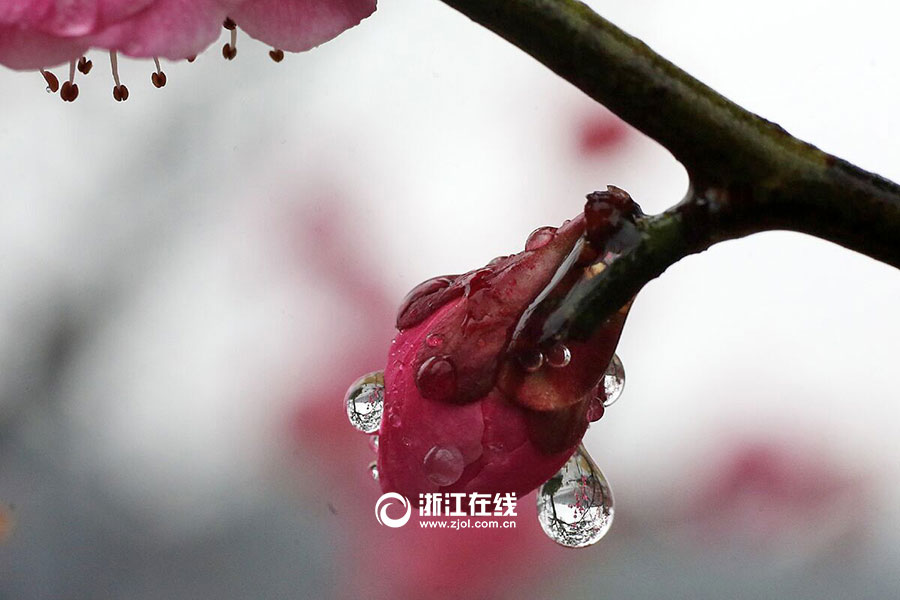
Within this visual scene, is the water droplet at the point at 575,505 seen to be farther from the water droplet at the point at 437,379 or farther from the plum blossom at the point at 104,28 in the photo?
the plum blossom at the point at 104,28

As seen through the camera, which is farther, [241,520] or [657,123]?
[241,520]

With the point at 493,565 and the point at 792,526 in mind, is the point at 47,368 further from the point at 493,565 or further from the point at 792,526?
the point at 792,526

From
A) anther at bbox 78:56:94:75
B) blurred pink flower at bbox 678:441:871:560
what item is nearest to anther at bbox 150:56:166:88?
anther at bbox 78:56:94:75

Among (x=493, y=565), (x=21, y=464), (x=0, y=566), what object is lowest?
(x=0, y=566)

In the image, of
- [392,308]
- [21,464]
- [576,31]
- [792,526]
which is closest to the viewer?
[576,31]

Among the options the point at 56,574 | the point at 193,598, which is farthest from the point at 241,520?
the point at 56,574

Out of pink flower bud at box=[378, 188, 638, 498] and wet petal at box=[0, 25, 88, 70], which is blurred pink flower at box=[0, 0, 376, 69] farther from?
pink flower bud at box=[378, 188, 638, 498]

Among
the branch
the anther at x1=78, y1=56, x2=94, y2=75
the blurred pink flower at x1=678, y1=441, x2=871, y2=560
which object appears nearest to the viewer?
the branch
